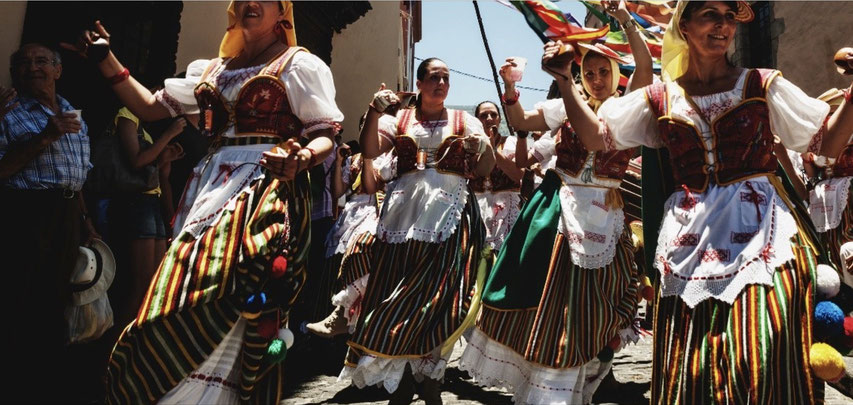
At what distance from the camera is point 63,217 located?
4164mm

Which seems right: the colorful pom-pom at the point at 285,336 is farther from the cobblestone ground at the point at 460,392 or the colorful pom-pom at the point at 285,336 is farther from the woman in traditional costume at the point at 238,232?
the cobblestone ground at the point at 460,392

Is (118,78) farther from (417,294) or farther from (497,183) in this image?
(497,183)

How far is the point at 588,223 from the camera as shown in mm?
4074

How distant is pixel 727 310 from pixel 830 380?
0.34 m

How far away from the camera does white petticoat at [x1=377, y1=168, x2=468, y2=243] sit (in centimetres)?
443

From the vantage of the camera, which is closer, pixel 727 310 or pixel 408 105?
pixel 727 310

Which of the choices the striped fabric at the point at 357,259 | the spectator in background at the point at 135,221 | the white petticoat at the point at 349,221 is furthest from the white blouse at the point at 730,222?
the white petticoat at the point at 349,221

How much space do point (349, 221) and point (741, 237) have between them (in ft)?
15.2

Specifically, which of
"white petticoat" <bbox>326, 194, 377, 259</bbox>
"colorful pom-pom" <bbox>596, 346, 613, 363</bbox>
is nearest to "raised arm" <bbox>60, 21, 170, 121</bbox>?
"colorful pom-pom" <bbox>596, 346, 613, 363</bbox>

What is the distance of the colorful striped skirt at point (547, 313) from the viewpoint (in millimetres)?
3842

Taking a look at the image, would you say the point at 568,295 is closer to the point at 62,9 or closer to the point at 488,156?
the point at 488,156

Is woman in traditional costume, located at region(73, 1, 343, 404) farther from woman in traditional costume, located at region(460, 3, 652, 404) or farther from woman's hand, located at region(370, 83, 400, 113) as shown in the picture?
woman in traditional costume, located at region(460, 3, 652, 404)

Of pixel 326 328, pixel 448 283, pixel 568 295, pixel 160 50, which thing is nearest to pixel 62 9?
pixel 160 50

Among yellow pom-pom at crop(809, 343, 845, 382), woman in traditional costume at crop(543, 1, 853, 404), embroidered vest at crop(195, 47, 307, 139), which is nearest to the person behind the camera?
yellow pom-pom at crop(809, 343, 845, 382)
